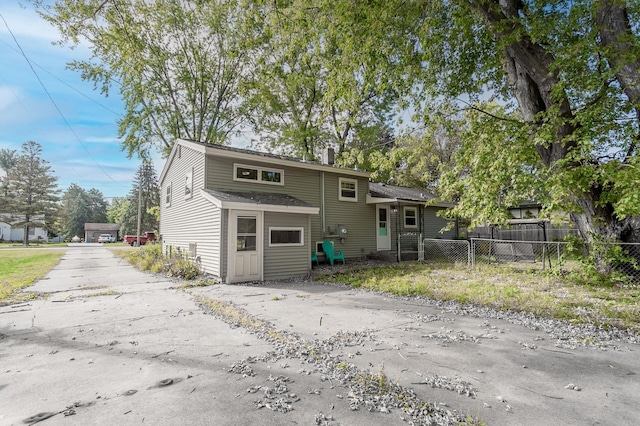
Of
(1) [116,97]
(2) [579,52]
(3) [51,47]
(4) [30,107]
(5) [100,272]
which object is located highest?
(1) [116,97]

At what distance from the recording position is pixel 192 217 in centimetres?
1106

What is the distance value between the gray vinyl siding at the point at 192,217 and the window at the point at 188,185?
162 mm

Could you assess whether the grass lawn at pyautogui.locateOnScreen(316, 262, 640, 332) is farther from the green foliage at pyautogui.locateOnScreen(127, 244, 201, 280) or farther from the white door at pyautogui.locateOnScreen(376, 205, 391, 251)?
the white door at pyautogui.locateOnScreen(376, 205, 391, 251)

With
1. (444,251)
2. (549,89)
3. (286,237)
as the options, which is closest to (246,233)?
(286,237)

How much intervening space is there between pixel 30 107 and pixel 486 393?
53.7 ft

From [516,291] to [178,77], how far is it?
69.7 ft

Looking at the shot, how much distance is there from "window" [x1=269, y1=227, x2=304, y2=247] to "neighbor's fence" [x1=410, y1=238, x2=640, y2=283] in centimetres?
570

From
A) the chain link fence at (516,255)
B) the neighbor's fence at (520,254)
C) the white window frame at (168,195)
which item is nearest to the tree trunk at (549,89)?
the neighbor's fence at (520,254)

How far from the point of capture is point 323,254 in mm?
12867

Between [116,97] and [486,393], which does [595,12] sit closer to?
[486,393]

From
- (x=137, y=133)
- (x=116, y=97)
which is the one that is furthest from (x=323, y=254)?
(x=116, y=97)

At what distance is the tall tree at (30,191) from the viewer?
31.3 metres

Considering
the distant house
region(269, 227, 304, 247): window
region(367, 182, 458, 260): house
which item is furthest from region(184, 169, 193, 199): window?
the distant house

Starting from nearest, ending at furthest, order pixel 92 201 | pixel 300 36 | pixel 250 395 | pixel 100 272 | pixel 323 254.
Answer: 1. pixel 250 395
2. pixel 300 36
3. pixel 100 272
4. pixel 323 254
5. pixel 92 201
